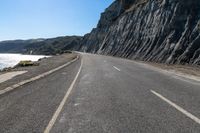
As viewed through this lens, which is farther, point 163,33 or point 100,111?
point 163,33

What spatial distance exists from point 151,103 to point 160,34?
1377 inches

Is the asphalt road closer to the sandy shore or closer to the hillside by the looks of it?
the sandy shore

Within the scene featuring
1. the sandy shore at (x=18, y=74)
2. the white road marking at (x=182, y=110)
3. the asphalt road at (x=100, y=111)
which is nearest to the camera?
the asphalt road at (x=100, y=111)

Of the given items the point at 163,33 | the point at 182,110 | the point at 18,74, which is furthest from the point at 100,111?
the point at 163,33

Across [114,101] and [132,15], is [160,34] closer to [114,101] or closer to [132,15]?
[132,15]

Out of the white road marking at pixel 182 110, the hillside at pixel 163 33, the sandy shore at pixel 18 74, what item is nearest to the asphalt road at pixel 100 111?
the white road marking at pixel 182 110

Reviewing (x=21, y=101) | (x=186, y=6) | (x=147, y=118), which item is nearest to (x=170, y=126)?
(x=147, y=118)

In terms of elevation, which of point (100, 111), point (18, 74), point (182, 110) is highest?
point (182, 110)

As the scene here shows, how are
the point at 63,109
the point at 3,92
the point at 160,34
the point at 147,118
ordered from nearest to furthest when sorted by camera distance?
1. the point at 147,118
2. the point at 63,109
3. the point at 3,92
4. the point at 160,34

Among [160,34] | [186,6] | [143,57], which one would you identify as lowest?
[143,57]

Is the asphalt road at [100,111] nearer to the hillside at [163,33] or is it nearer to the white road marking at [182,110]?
the white road marking at [182,110]

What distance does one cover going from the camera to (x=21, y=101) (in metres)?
8.76

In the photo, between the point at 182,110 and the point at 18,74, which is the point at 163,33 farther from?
the point at 182,110

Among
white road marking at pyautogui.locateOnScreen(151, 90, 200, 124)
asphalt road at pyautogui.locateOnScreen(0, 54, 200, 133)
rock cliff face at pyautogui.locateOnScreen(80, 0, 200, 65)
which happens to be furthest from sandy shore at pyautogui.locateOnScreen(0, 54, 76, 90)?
rock cliff face at pyautogui.locateOnScreen(80, 0, 200, 65)
